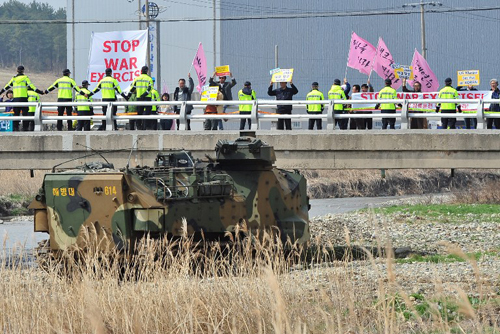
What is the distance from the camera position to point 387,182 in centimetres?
4816

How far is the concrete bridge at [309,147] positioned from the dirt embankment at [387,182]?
24357 mm

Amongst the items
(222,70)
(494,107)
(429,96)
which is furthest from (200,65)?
(494,107)

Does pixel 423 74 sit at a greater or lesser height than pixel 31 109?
greater

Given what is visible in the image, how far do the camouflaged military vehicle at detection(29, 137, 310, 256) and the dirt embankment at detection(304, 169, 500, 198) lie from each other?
2702 centimetres

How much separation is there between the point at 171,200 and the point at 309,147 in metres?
5.09

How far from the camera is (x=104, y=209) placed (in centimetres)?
1727

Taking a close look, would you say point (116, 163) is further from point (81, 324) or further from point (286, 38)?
point (286, 38)

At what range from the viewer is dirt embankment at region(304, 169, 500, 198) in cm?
4722

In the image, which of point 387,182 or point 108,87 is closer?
point 108,87

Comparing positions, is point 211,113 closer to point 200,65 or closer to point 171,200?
point 200,65

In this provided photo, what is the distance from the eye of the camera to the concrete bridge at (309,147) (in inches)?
833

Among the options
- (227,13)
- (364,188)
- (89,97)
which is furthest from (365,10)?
(89,97)

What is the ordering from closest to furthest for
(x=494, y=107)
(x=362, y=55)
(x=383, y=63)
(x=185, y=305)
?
(x=185, y=305), (x=494, y=107), (x=362, y=55), (x=383, y=63)

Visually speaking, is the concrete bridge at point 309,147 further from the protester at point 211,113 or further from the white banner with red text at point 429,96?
the white banner with red text at point 429,96
